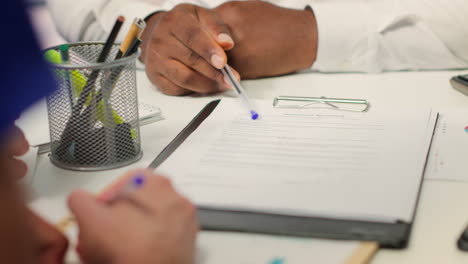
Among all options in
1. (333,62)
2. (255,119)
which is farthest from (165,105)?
(333,62)

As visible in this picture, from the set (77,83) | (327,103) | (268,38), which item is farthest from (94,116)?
(268,38)

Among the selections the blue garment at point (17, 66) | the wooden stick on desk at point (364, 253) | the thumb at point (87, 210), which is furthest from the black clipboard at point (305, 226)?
the blue garment at point (17, 66)

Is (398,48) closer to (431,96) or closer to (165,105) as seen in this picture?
(431,96)

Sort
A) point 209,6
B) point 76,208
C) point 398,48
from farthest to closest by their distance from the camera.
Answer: point 209,6, point 398,48, point 76,208

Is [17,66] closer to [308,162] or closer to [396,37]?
[308,162]

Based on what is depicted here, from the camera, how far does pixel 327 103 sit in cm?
71

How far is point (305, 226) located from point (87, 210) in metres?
0.17

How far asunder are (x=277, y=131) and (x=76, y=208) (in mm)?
314

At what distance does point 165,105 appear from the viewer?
771mm

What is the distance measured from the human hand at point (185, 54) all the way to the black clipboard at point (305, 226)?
0.36 m

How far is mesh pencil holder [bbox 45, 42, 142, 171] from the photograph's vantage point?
52cm

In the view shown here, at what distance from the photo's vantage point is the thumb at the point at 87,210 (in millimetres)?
326

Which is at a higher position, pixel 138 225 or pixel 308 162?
pixel 138 225

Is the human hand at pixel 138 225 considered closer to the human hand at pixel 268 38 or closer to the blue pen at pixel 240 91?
the blue pen at pixel 240 91
